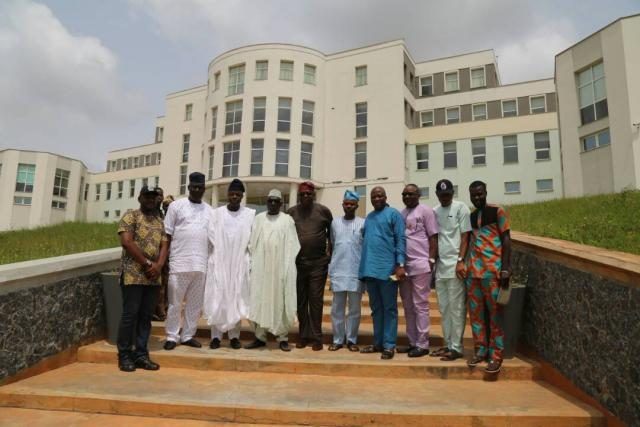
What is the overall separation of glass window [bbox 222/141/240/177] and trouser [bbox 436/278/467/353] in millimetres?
21904

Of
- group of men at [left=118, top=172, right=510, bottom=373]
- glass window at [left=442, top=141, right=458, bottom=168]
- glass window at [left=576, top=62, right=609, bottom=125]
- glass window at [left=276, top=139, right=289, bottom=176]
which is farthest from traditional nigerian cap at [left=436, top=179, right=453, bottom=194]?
glass window at [left=442, top=141, right=458, bottom=168]

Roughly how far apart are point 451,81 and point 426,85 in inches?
68.2

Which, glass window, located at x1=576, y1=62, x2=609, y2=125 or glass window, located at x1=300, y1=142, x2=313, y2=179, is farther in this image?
glass window, located at x1=300, y1=142, x2=313, y2=179

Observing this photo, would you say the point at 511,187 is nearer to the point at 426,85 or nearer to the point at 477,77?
the point at 477,77

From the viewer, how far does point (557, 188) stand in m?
23.6

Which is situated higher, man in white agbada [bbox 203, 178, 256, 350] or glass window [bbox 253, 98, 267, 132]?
glass window [bbox 253, 98, 267, 132]

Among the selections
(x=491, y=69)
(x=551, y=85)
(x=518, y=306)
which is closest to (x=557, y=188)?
(x=551, y=85)

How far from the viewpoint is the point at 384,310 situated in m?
4.38

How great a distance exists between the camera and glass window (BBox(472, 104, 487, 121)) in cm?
2705

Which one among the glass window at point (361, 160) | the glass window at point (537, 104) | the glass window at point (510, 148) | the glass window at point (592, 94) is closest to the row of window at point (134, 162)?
the glass window at point (361, 160)

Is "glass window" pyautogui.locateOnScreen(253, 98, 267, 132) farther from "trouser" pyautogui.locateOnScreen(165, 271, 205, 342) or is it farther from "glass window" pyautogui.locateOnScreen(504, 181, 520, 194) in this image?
"trouser" pyautogui.locateOnScreen(165, 271, 205, 342)

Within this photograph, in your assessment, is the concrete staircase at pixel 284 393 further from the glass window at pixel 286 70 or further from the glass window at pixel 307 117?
the glass window at pixel 286 70

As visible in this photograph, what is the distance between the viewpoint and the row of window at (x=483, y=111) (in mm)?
26000

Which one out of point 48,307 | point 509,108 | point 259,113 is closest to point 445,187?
point 48,307
